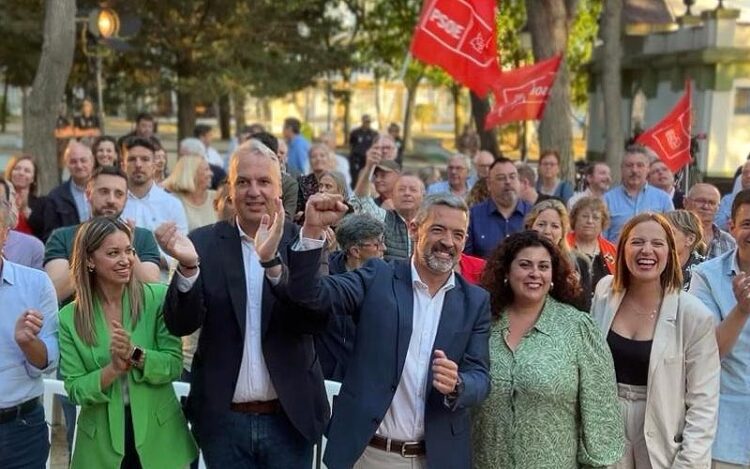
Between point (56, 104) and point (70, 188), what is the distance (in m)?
5.88

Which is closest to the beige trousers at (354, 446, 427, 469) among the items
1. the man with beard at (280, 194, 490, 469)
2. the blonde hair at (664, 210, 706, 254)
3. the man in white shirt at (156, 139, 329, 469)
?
the man with beard at (280, 194, 490, 469)

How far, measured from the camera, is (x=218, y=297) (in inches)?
168

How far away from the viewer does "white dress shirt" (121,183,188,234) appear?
7305 millimetres

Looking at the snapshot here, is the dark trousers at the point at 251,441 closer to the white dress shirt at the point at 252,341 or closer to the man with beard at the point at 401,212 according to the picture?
the white dress shirt at the point at 252,341

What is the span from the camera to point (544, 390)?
4.38 m

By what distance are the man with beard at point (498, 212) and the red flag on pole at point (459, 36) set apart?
3042mm

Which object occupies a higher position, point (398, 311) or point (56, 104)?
point (56, 104)

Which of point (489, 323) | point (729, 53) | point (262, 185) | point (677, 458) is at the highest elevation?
point (729, 53)

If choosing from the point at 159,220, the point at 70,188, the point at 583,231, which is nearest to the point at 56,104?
the point at 70,188

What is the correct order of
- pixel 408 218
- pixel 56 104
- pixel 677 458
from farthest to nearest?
pixel 56 104, pixel 408 218, pixel 677 458

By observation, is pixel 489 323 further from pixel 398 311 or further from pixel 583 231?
pixel 583 231

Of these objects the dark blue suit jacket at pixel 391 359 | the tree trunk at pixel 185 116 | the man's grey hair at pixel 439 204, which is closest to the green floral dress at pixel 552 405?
the dark blue suit jacket at pixel 391 359

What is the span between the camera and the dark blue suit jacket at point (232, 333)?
428 cm

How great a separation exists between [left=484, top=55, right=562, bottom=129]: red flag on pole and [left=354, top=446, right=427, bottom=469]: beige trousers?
883 cm
